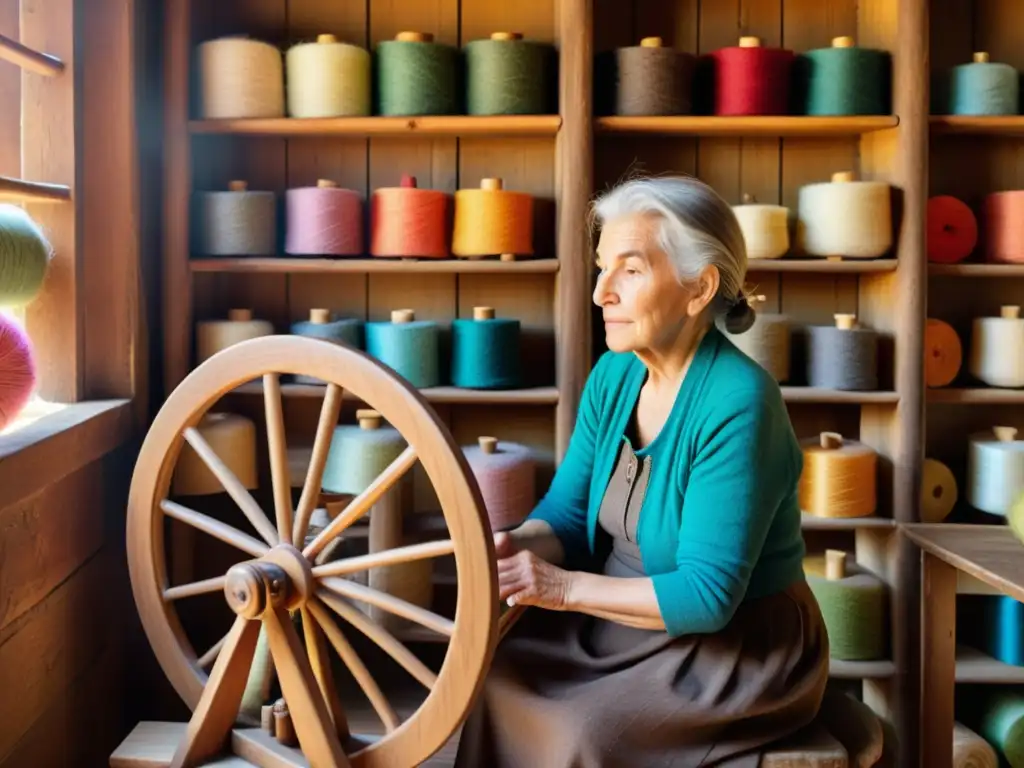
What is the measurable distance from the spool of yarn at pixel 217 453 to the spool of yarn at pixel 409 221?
0.50 metres

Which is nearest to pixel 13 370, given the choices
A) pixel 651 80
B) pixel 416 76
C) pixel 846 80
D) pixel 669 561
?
pixel 669 561

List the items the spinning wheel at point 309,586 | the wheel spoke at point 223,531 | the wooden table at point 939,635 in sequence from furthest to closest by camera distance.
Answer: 1. the wooden table at point 939,635
2. the wheel spoke at point 223,531
3. the spinning wheel at point 309,586

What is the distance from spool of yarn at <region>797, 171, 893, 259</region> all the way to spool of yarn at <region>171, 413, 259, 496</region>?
4.43ft

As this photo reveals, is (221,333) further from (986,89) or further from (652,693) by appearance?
(986,89)

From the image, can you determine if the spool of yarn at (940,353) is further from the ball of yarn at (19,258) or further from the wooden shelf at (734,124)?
the ball of yarn at (19,258)

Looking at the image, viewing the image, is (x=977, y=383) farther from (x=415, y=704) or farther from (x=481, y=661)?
(x=481, y=661)

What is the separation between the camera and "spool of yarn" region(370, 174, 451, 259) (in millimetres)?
2361

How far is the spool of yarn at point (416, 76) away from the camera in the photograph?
2316 millimetres

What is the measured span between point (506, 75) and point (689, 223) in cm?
93

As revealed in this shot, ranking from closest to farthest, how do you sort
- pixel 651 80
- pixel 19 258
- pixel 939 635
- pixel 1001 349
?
pixel 19 258, pixel 939 635, pixel 651 80, pixel 1001 349

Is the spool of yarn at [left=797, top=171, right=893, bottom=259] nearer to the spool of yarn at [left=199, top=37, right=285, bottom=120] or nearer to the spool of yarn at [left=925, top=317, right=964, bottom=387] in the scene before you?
the spool of yarn at [left=925, top=317, right=964, bottom=387]

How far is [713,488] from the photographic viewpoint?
4.79 ft

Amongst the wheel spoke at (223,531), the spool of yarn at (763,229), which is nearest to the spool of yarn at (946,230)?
the spool of yarn at (763,229)

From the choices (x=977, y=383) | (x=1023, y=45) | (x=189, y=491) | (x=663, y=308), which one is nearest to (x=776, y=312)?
(x=977, y=383)
